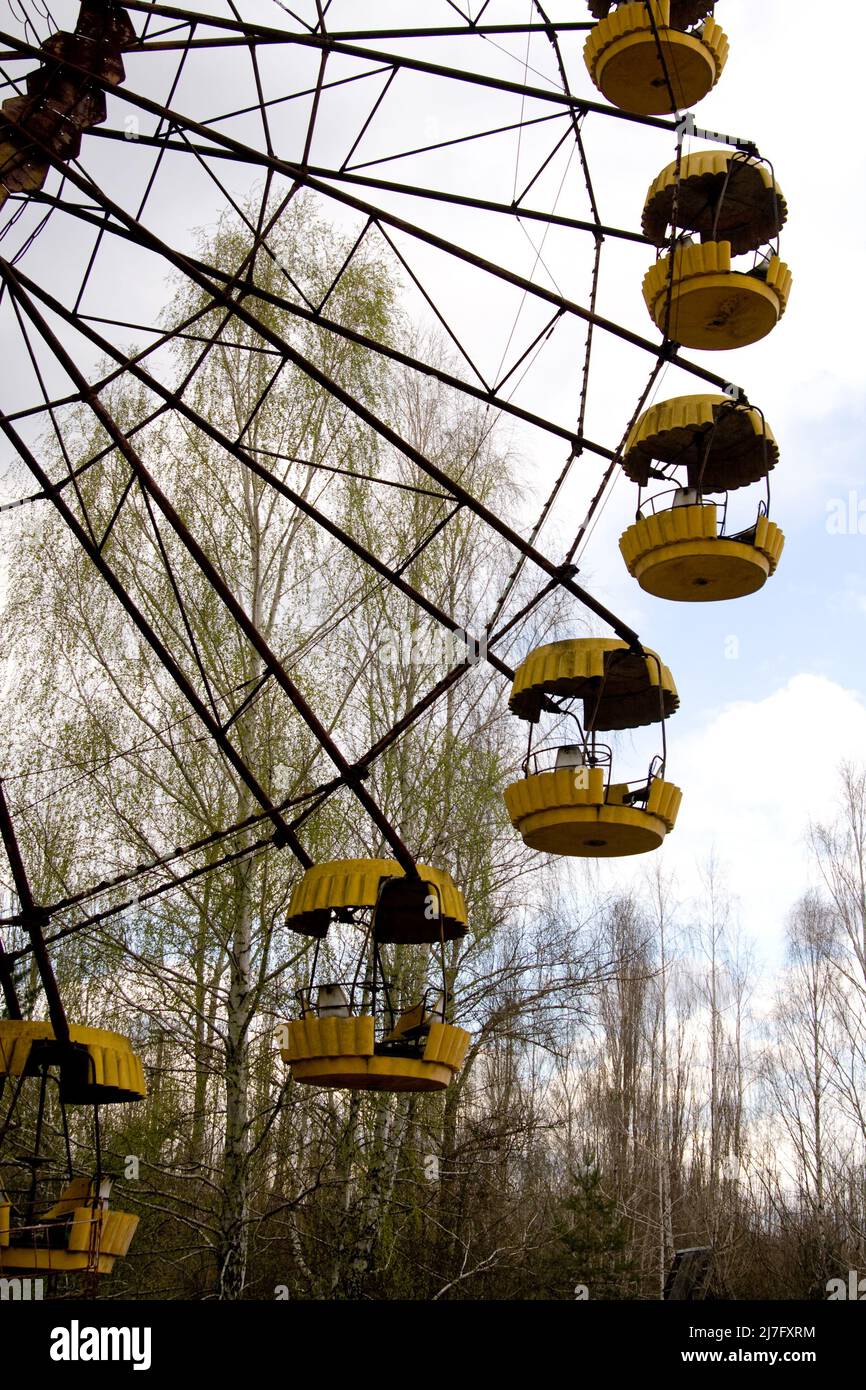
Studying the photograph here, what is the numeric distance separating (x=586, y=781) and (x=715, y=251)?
423cm

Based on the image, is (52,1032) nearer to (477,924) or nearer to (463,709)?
(477,924)

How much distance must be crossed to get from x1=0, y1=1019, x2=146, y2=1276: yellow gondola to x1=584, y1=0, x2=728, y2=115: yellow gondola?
810 centimetres

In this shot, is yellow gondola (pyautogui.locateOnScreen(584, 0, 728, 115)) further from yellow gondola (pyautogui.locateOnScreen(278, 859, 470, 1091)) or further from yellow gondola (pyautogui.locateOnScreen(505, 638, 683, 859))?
yellow gondola (pyautogui.locateOnScreen(278, 859, 470, 1091))

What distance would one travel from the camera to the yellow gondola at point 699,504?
1098cm

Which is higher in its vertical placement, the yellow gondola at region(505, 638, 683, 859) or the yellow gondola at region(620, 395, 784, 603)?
the yellow gondola at region(620, 395, 784, 603)

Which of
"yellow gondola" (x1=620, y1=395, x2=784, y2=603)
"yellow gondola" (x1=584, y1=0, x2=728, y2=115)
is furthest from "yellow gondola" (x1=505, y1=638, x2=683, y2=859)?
"yellow gondola" (x1=584, y1=0, x2=728, y2=115)

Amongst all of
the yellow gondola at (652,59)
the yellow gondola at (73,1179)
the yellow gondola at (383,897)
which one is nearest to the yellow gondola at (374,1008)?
the yellow gondola at (383,897)

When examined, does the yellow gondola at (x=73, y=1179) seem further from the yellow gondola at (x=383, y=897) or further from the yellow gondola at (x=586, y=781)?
the yellow gondola at (x=586, y=781)

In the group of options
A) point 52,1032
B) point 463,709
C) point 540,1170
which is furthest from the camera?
point 540,1170

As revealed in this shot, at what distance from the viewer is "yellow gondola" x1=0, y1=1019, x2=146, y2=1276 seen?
10539mm

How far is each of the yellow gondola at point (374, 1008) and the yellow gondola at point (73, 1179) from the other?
5.07 feet
